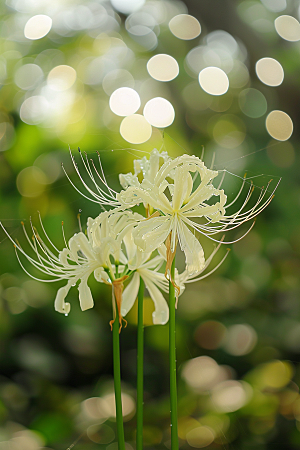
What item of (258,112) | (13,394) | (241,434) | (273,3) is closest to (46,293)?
(13,394)

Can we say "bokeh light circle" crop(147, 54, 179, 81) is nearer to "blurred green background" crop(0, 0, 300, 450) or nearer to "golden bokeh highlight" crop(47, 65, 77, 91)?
"blurred green background" crop(0, 0, 300, 450)

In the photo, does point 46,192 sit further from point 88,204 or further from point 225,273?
point 225,273

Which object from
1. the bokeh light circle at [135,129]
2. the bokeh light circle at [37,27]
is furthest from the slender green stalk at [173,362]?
the bokeh light circle at [37,27]

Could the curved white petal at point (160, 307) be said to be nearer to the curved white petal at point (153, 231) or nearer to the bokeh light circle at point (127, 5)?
the curved white petal at point (153, 231)

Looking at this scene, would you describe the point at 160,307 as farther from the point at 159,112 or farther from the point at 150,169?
the point at 159,112

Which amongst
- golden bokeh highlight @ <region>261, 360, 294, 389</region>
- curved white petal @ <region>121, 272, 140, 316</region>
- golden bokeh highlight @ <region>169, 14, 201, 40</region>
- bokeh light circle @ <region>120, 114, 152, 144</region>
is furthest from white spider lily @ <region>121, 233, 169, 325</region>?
golden bokeh highlight @ <region>169, 14, 201, 40</region>

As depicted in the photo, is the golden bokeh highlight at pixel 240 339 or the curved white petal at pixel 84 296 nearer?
the curved white petal at pixel 84 296
